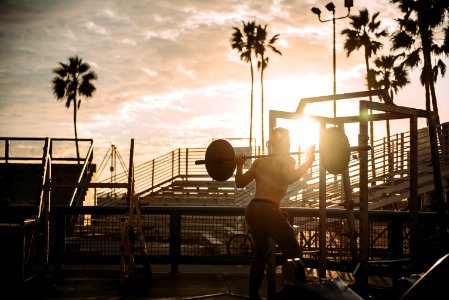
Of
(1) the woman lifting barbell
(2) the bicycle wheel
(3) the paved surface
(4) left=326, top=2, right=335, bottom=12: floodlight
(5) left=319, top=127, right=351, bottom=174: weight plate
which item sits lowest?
(3) the paved surface

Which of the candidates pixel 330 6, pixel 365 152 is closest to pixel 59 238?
pixel 365 152

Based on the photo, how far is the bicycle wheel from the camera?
9.14 metres

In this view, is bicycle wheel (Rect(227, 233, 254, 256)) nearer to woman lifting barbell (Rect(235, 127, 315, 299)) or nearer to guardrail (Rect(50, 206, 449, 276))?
guardrail (Rect(50, 206, 449, 276))

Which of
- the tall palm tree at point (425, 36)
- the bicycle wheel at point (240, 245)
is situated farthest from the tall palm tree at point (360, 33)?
the bicycle wheel at point (240, 245)

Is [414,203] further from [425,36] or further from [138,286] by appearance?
[425,36]

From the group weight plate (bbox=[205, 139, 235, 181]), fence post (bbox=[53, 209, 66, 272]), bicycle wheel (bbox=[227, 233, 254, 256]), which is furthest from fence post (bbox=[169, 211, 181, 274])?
weight plate (bbox=[205, 139, 235, 181])

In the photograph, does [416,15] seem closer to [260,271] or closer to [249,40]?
[249,40]

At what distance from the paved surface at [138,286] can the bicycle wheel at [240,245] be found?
0.58m

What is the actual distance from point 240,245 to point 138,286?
266 centimetres

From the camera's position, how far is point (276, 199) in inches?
193

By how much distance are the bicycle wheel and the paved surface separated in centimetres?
58

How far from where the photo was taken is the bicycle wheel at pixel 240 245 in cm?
914

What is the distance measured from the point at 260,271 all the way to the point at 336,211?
12.1 feet

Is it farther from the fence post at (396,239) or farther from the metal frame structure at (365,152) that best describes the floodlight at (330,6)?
the metal frame structure at (365,152)
